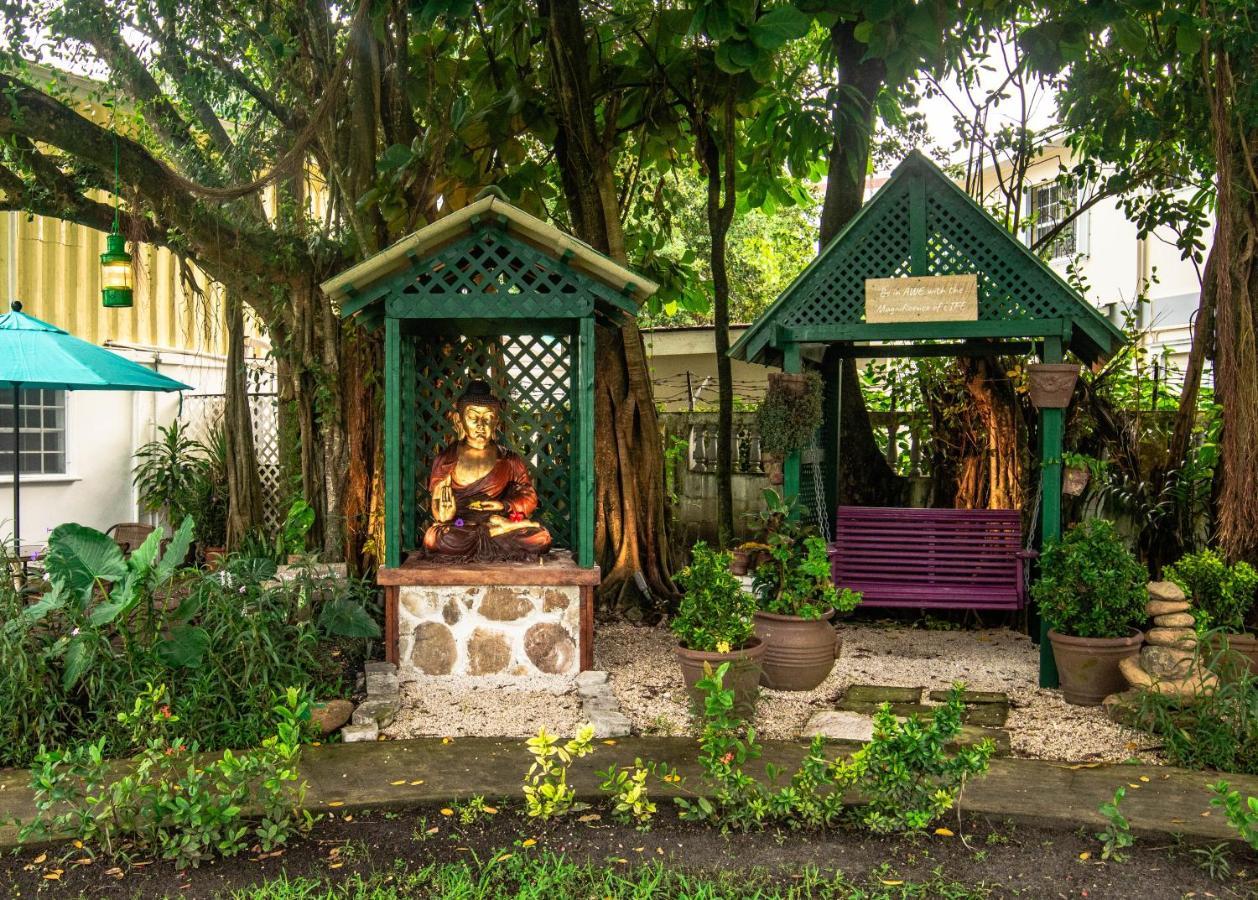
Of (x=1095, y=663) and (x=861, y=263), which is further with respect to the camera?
(x=861, y=263)

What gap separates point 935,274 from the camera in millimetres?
6262

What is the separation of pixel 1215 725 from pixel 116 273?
6.25 meters

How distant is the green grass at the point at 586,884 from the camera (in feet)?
10.1

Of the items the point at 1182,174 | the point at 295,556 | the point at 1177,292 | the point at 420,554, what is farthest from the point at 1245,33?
the point at 1177,292

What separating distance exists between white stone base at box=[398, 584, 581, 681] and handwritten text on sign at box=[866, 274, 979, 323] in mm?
2472

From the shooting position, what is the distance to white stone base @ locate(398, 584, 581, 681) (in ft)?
18.7

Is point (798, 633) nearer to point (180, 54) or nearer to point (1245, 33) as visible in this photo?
point (1245, 33)

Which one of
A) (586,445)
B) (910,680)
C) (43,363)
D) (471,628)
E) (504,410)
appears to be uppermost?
(43,363)

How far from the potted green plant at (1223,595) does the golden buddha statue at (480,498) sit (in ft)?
11.4

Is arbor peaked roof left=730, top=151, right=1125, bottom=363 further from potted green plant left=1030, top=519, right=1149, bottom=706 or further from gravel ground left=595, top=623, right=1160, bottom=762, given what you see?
gravel ground left=595, top=623, right=1160, bottom=762

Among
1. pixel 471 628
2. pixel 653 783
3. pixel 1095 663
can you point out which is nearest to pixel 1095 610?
pixel 1095 663

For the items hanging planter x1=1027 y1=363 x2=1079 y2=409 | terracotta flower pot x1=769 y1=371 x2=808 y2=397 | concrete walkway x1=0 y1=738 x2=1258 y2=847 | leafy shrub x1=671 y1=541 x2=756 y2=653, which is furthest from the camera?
terracotta flower pot x1=769 y1=371 x2=808 y2=397

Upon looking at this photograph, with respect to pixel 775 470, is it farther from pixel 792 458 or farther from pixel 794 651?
pixel 794 651

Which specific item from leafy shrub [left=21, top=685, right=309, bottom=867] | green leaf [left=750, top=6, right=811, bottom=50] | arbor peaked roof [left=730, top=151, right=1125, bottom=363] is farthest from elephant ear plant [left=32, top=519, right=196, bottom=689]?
green leaf [left=750, top=6, right=811, bottom=50]
